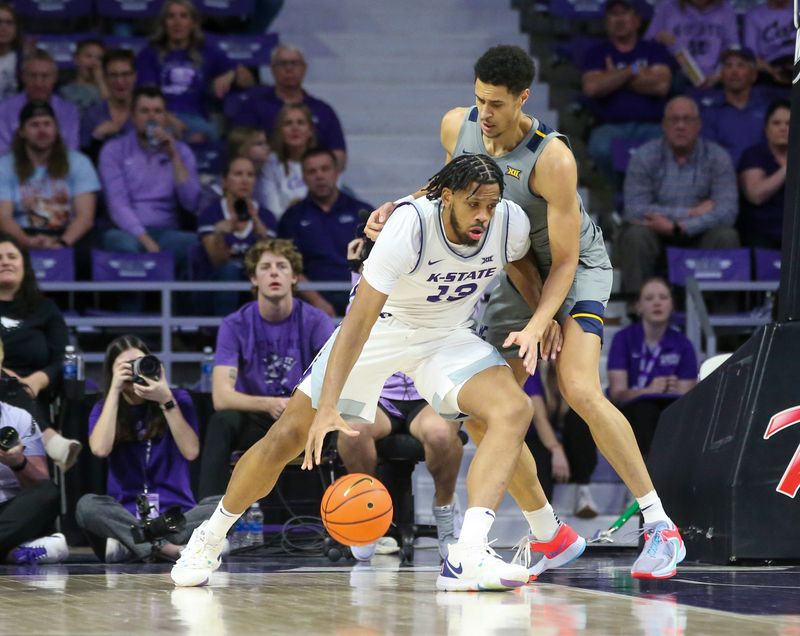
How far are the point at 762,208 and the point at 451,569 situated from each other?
6.38 metres

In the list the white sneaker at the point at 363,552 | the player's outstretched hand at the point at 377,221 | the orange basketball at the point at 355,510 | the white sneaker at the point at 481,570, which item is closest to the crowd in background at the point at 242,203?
the white sneaker at the point at 363,552

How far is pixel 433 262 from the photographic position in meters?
4.98

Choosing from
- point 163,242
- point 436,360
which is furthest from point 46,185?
point 436,360

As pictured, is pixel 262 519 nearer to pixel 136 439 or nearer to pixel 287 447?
pixel 136 439

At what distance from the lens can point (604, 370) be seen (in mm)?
9883

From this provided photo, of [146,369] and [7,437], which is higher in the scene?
[146,369]

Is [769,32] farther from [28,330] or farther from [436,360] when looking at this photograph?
[436,360]

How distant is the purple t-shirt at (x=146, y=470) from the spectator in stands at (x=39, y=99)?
3787mm

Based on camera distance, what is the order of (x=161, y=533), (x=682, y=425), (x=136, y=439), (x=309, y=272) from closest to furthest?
(x=682, y=425), (x=161, y=533), (x=136, y=439), (x=309, y=272)

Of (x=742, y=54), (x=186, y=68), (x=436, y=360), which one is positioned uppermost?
(x=742, y=54)

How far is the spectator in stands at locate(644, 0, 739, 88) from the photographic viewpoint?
Answer: 11703mm

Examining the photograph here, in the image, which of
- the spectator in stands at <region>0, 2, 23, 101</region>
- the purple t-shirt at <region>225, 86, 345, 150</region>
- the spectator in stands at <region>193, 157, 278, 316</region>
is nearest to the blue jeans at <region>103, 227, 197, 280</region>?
the spectator in stands at <region>193, 157, 278, 316</region>

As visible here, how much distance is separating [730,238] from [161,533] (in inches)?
198

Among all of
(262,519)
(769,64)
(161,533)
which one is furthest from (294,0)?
(161,533)
